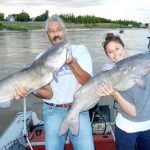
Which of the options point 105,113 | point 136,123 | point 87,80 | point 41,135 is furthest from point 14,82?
point 105,113

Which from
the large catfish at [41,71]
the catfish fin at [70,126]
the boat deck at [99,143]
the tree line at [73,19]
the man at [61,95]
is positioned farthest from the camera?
the tree line at [73,19]

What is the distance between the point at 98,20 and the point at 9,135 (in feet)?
552

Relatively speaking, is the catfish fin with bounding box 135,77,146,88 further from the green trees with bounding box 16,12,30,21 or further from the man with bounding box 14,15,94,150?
the green trees with bounding box 16,12,30,21

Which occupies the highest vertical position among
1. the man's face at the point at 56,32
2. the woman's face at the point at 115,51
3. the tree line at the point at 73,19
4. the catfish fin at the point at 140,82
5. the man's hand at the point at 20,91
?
the man's face at the point at 56,32

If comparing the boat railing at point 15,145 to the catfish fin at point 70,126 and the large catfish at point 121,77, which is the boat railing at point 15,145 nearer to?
the catfish fin at point 70,126

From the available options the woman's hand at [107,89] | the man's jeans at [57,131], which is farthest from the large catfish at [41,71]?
the man's jeans at [57,131]

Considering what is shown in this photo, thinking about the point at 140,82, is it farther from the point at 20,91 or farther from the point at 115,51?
the point at 20,91

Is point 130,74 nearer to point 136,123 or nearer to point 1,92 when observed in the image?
point 136,123

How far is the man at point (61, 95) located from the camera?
4.57 meters

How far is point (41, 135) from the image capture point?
6.67 metres

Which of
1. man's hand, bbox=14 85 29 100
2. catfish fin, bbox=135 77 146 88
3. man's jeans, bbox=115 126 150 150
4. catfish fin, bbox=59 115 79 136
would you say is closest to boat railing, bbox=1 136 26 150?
catfish fin, bbox=59 115 79 136

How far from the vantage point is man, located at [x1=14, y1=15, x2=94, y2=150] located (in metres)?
4.57

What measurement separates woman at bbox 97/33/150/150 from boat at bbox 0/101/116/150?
1.86 m

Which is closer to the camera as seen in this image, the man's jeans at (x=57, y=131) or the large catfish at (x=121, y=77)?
the large catfish at (x=121, y=77)
